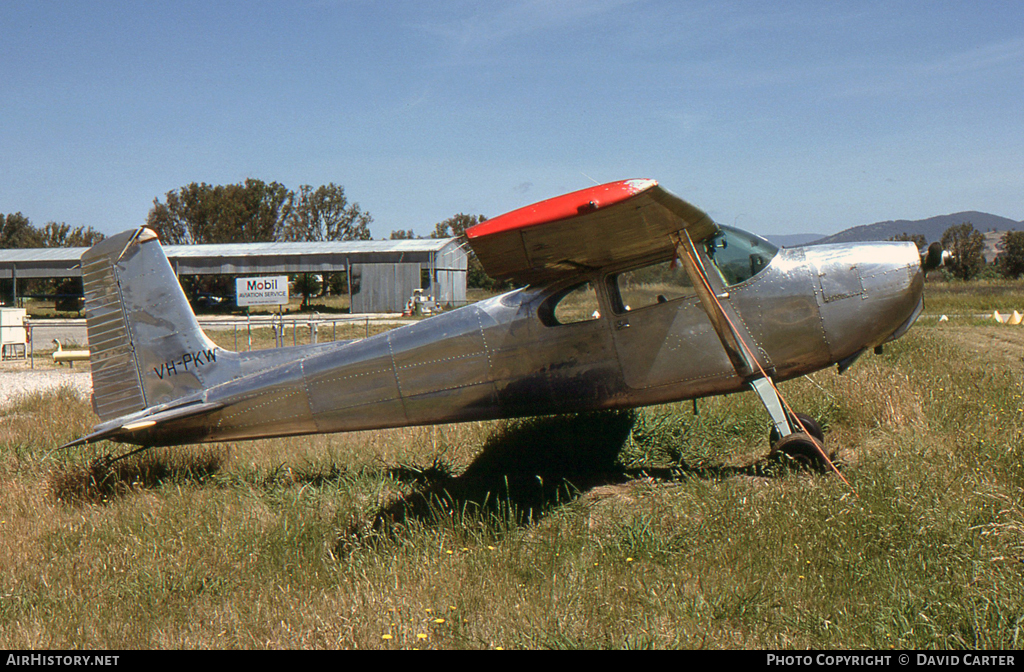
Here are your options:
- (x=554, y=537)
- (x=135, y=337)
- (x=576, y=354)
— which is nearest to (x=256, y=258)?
(x=135, y=337)

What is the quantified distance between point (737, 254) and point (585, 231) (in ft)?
5.51

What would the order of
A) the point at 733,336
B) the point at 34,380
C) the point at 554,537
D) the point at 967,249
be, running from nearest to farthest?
the point at 554,537 → the point at 733,336 → the point at 34,380 → the point at 967,249

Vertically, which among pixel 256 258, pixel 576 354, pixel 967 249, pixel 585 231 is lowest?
pixel 576 354

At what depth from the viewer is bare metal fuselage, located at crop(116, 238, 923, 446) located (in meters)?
5.79

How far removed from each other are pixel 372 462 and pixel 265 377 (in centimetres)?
142

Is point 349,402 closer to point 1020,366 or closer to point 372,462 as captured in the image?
point 372,462

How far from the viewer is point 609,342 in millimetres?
5949

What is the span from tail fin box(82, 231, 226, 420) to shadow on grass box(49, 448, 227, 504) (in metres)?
0.58

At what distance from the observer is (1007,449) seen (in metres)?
5.07

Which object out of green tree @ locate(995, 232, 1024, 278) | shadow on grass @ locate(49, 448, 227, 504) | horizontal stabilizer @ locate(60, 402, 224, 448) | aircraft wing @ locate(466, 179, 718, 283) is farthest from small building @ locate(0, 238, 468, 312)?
green tree @ locate(995, 232, 1024, 278)

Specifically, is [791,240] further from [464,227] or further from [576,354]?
[464,227]

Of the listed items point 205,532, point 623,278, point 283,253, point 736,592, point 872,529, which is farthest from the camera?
point 283,253
